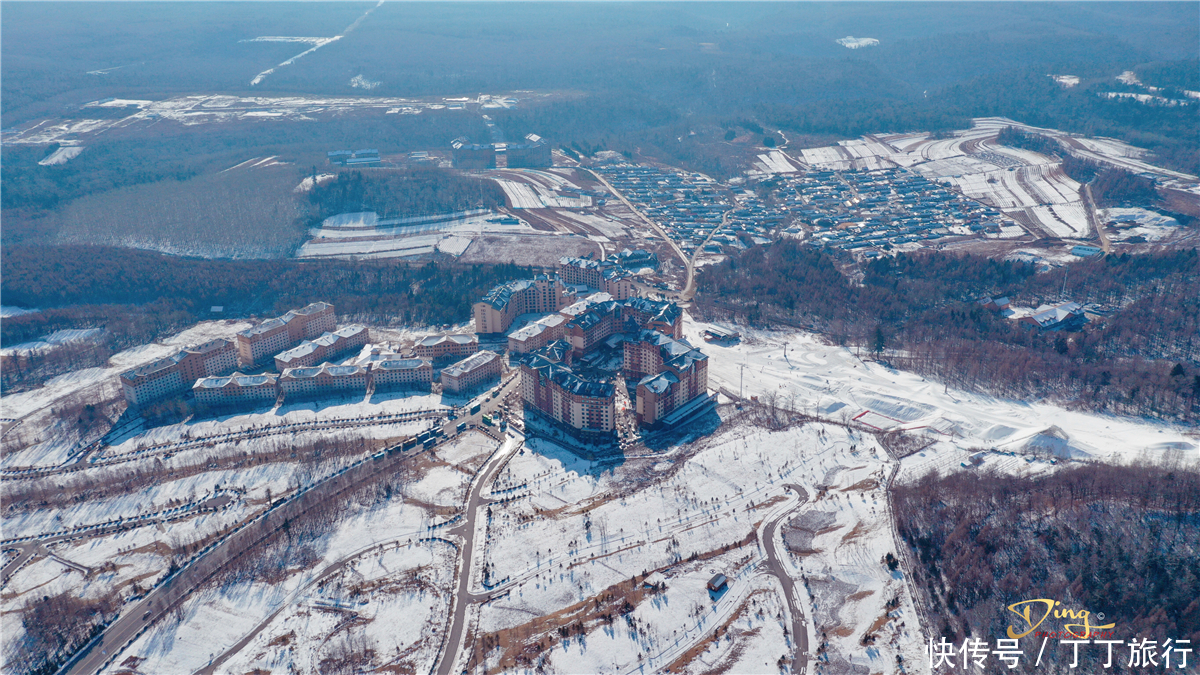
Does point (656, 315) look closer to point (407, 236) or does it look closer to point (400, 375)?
point (400, 375)

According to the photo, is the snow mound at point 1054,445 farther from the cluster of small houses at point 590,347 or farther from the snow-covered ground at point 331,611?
the snow-covered ground at point 331,611

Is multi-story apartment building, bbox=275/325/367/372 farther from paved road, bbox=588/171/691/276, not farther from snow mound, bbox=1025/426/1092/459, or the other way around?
snow mound, bbox=1025/426/1092/459

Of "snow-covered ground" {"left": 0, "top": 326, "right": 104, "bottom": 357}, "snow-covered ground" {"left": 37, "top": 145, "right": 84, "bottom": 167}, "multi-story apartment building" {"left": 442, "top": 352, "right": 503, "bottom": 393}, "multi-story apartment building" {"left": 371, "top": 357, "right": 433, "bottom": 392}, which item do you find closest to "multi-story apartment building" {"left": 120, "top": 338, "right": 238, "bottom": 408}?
"multi-story apartment building" {"left": 371, "top": 357, "right": 433, "bottom": 392}

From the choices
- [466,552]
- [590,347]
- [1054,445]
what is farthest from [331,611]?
[1054,445]

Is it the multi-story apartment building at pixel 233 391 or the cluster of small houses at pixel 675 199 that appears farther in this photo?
the cluster of small houses at pixel 675 199

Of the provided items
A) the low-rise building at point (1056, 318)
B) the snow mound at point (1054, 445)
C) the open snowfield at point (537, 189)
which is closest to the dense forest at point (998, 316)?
the low-rise building at point (1056, 318)

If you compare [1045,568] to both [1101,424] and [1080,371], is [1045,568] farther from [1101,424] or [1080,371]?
[1080,371]

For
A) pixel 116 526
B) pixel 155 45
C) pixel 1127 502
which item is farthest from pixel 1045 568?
pixel 155 45
